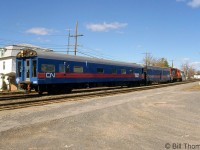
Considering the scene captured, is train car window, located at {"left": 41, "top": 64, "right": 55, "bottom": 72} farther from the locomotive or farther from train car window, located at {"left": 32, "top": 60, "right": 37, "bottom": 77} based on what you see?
train car window, located at {"left": 32, "top": 60, "right": 37, "bottom": 77}

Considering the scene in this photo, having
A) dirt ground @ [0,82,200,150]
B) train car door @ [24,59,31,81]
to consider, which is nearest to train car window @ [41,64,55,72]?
train car door @ [24,59,31,81]

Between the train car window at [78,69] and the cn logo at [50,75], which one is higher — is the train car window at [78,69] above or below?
above

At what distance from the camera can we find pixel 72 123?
9.89 metres

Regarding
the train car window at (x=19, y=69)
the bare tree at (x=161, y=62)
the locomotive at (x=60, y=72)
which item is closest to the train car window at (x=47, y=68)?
the locomotive at (x=60, y=72)

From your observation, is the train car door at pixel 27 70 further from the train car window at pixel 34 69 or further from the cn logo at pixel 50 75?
the cn logo at pixel 50 75

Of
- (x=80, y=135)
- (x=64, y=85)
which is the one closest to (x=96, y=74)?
(x=64, y=85)

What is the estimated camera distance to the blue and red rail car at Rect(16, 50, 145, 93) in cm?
2059

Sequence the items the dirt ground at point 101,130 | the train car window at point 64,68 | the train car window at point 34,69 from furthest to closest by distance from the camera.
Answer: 1. the train car window at point 64,68
2. the train car window at point 34,69
3. the dirt ground at point 101,130

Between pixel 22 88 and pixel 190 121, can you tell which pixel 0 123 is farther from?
pixel 22 88

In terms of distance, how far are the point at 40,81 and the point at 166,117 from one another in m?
11.9

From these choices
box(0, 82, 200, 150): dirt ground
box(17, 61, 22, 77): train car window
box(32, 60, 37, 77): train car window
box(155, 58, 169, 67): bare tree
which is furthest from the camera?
box(155, 58, 169, 67): bare tree

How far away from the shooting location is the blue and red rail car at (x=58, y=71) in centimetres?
2059

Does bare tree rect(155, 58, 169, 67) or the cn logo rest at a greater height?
bare tree rect(155, 58, 169, 67)

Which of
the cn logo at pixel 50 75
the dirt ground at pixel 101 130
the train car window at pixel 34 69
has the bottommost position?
the dirt ground at pixel 101 130
